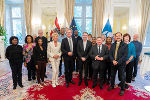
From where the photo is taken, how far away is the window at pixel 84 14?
647 cm

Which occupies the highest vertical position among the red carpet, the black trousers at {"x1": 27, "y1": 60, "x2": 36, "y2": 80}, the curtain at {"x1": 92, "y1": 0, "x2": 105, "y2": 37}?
the curtain at {"x1": 92, "y1": 0, "x2": 105, "y2": 37}

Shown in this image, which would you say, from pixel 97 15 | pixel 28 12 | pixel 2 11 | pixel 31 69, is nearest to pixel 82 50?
pixel 31 69

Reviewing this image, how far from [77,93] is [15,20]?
7.40 m

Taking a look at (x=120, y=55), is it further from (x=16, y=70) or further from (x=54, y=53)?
(x=16, y=70)

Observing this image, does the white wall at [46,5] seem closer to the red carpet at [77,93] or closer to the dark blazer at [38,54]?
the dark blazer at [38,54]

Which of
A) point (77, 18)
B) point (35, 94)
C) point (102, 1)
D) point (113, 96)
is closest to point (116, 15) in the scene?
point (102, 1)

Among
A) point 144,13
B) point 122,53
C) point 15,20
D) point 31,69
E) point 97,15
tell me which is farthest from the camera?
point 15,20

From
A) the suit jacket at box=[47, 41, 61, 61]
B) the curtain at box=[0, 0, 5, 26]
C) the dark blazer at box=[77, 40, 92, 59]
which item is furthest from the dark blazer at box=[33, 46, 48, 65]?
the curtain at box=[0, 0, 5, 26]

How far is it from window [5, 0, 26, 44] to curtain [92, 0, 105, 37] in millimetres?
5054

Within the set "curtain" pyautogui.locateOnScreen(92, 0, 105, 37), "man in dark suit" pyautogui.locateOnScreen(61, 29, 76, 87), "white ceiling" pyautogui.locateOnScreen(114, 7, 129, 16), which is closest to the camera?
"man in dark suit" pyautogui.locateOnScreen(61, 29, 76, 87)

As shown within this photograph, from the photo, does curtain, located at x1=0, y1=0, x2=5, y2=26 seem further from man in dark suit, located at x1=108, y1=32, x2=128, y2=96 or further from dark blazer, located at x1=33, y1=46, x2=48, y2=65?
man in dark suit, located at x1=108, y1=32, x2=128, y2=96

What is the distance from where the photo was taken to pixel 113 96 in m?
2.40

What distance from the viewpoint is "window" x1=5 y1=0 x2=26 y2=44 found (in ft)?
23.5

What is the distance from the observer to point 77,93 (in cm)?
253
